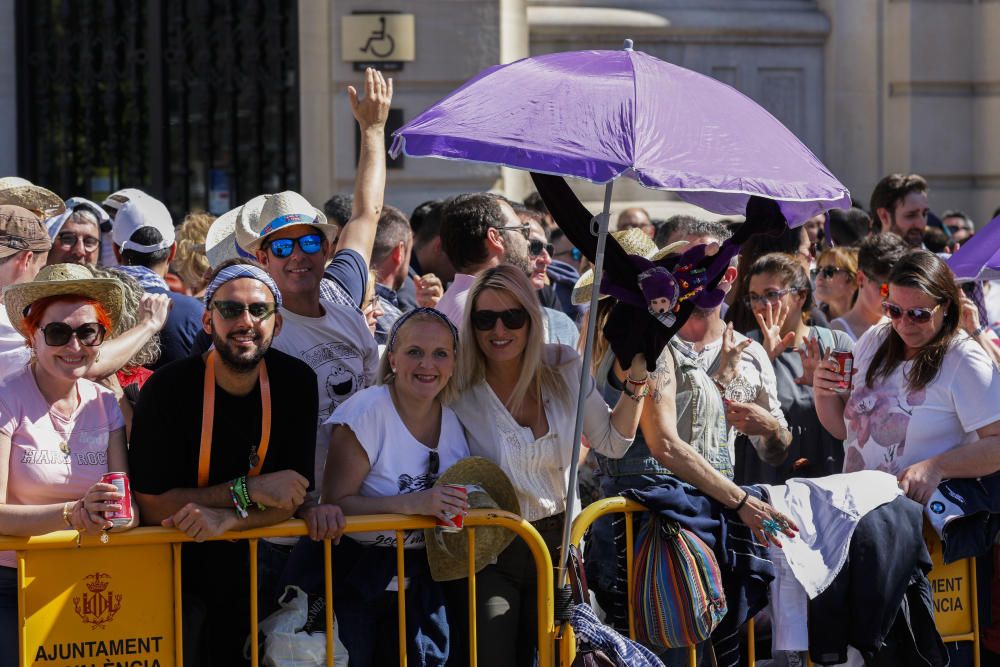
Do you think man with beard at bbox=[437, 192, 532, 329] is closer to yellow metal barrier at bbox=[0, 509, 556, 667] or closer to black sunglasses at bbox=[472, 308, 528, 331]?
black sunglasses at bbox=[472, 308, 528, 331]

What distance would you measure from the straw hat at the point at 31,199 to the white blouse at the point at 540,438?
2.33 m

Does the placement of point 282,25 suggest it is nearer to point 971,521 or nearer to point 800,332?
point 800,332

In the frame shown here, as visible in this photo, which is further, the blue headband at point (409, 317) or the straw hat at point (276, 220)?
the straw hat at point (276, 220)

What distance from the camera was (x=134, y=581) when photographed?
470 cm

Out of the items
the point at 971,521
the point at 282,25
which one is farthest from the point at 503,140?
the point at 282,25

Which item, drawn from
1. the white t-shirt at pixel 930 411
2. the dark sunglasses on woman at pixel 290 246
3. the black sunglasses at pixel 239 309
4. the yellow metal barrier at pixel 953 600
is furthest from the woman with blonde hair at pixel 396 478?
the white t-shirt at pixel 930 411

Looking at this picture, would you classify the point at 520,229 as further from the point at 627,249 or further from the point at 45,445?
the point at 45,445

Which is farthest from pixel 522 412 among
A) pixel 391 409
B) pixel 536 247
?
pixel 536 247

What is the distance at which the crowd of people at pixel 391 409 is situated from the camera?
477cm

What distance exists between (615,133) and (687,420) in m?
1.50

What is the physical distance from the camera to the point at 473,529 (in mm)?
4965

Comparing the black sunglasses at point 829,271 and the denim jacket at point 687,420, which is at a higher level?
the black sunglasses at point 829,271

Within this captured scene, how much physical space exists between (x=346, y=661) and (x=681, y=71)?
2380 mm

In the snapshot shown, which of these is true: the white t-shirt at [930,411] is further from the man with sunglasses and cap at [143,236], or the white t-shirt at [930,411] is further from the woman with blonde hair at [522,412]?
the man with sunglasses and cap at [143,236]
